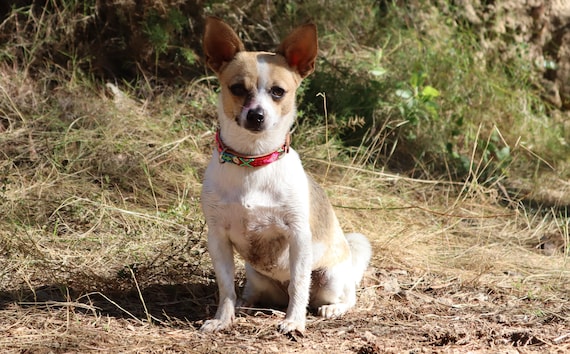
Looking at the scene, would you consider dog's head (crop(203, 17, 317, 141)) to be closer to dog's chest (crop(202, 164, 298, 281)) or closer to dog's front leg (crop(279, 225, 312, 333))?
dog's chest (crop(202, 164, 298, 281))

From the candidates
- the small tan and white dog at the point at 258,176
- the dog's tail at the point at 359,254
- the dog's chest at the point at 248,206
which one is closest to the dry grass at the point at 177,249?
the dog's tail at the point at 359,254

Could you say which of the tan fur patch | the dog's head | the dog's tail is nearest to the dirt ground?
the dog's tail

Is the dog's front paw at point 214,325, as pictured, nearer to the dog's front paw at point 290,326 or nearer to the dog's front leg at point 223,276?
the dog's front leg at point 223,276

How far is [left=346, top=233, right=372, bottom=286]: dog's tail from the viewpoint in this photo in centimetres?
430

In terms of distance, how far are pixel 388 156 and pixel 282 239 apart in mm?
3076

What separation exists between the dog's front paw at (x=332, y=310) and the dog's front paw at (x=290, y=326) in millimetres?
356

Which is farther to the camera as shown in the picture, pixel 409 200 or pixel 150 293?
pixel 409 200

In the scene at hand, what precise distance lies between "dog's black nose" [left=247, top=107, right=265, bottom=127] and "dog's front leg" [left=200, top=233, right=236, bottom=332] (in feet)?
1.96

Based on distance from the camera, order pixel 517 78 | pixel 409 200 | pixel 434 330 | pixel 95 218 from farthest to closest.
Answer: pixel 517 78 < pixel 409 200 < pixel 95 218 < pixel 434 330

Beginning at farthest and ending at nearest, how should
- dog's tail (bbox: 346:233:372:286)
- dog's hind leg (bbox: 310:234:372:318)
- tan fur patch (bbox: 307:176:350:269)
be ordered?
dog's tail (bbox: 346:233:372:286) → dog's hind leg (bbox: 310:234:372:318) → tan fur patch (bbox: 307:176:350:269)

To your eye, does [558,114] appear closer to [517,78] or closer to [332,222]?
[517,78]

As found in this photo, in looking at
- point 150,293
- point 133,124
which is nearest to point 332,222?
point 150,293

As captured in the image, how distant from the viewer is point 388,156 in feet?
21.6

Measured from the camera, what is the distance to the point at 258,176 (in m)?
3.55
